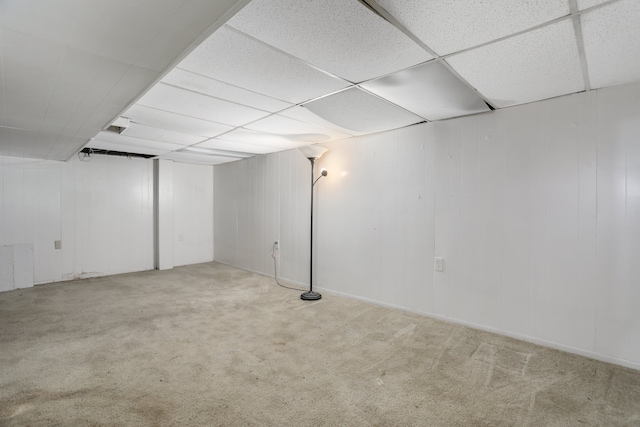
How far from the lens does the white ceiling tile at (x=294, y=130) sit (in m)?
3.29

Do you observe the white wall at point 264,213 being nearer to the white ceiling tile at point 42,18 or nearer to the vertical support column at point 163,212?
the vertical support column at point 163,212

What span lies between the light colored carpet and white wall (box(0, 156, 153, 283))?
1.59 metres

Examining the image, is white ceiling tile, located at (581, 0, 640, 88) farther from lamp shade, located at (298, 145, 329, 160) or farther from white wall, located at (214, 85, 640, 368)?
lamp shade, located at (298, 145, 329, 160)

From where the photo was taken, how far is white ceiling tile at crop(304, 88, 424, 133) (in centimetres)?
262

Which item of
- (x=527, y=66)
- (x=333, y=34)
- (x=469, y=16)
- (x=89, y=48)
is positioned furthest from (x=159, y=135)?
(x=527, y=66)

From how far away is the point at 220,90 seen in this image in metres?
2.44

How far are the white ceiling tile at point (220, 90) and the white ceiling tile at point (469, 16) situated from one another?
1.39 meters

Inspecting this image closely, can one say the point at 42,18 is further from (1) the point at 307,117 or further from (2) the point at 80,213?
(2) the point at 80,213

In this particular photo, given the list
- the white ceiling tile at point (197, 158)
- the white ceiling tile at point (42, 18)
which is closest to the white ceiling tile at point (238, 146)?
the white ceiling tile at point (197, 158)

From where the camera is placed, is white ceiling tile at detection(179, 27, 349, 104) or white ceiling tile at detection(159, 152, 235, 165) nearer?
white ceiling tile at detection(179, 27, 349, 104)

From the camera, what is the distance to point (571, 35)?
1658 mm

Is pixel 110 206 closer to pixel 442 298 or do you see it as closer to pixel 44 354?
pixel 44 354

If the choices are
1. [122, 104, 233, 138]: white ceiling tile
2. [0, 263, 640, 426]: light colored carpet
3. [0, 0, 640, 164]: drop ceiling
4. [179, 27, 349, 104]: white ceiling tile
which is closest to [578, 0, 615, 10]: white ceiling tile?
[0, 0, 640, 164]: drop ceiling

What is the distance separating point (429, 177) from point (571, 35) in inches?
69.7
